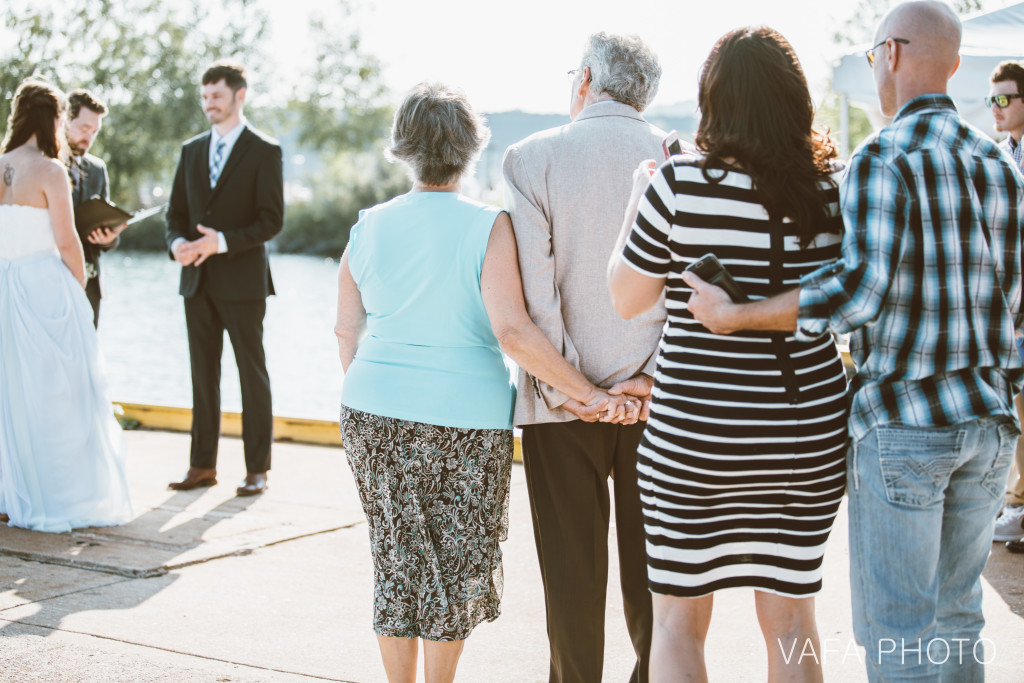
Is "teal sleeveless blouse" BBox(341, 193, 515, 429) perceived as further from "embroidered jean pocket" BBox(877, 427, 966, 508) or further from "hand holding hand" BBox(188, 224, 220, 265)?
"hand holding hand" BBox(188, 224, 220, 265)

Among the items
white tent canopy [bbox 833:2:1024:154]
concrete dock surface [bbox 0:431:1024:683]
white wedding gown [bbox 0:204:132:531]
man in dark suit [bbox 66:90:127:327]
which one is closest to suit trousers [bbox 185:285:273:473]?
concrete dock surface [bbox 0:431:1024:683]

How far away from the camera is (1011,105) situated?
4.91 metres

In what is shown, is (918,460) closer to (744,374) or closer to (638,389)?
(744,374)

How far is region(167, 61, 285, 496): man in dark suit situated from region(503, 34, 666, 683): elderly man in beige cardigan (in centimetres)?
327

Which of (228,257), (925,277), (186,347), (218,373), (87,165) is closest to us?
(925,277)

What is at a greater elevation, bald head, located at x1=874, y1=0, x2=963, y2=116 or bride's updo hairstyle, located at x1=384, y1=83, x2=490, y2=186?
bald head, located at x1=874, y1=0, x2=963, y2=116

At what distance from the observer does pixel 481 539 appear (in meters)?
3.00

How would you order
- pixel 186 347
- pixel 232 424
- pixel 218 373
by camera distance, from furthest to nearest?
pixel 186 347 → pixel 232 424 → pixel 218 373

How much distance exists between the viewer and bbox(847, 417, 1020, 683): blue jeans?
85.0 inches

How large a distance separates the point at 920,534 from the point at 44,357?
4397 mm

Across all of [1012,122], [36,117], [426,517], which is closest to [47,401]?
[36,117]

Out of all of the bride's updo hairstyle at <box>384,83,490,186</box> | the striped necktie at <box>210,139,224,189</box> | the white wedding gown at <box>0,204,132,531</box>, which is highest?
the bride's updo hairstyle at <box>384,83,490,186</box>

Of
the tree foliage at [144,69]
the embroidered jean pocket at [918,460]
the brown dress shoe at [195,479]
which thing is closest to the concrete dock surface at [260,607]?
the brown dress shoe at [195,479]

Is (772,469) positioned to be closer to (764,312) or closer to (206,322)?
(764,312)
